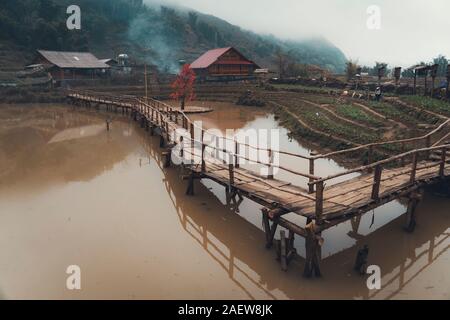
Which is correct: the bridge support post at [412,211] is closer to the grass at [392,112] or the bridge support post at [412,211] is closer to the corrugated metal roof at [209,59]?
the grass at [392,112]

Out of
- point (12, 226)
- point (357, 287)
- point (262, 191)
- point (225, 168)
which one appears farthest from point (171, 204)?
point (357, 287)

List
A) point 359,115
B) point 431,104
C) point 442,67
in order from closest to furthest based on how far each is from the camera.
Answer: point 431,104 < point 359,115 < point 442,67

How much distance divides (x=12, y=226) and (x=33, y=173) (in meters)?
6.18

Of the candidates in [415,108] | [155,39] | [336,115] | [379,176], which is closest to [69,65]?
[336,115]

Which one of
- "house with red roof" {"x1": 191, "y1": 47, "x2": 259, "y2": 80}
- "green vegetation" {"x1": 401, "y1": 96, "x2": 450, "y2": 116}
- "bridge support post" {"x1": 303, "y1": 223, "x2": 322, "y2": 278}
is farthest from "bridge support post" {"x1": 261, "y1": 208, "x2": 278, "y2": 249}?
"house with red roof" {"x1": 191, "y1": 47, "x2": 259, "y2": 80}

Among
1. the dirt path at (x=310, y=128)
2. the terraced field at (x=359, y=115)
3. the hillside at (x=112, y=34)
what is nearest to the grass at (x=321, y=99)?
the dirt path at (x=310, y=128)

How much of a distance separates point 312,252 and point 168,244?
4250 millimetres

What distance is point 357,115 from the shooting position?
76.6 feet

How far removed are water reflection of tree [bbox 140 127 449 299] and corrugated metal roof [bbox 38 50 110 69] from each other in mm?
44818

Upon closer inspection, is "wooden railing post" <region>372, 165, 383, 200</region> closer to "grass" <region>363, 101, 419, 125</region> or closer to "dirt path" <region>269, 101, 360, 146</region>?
"dirt path" <region>269, 101, 360, 146</region>

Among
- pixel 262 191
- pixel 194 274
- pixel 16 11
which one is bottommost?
pixel 194 274

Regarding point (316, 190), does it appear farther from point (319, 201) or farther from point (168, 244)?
point (168, 244)

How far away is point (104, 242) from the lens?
34.1 feet

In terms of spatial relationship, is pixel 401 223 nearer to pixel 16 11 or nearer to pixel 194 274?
pixel 194 274
